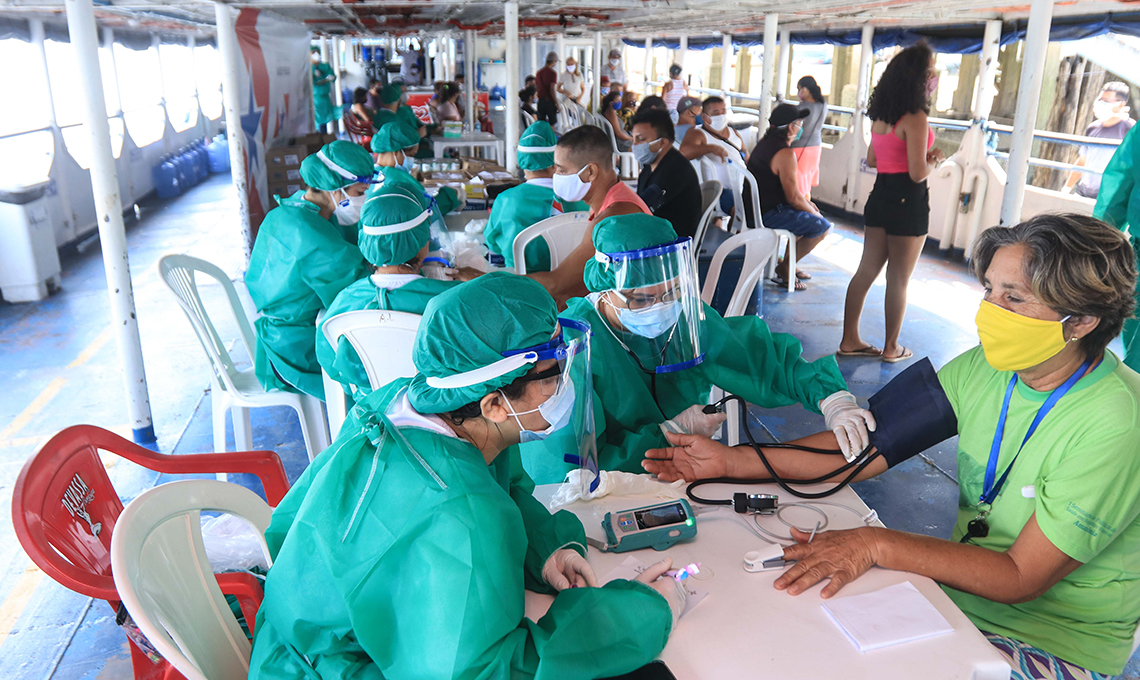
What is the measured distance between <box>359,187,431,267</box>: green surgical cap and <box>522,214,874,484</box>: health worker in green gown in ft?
2.54

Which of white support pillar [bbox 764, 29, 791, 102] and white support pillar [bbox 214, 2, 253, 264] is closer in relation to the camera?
white support pillar [bbox 214, 2, 253, 264]

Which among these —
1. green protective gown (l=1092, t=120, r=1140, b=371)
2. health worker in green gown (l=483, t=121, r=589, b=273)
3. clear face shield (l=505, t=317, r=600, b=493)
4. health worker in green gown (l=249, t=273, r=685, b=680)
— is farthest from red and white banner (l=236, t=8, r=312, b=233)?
green protective gown (l=1092, t=120, r=1140, b=371)

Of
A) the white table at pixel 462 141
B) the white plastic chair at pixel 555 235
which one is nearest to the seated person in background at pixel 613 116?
the white table at pixel 462 141

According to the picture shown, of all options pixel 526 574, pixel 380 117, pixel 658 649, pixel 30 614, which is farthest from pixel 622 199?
pixel 380 117

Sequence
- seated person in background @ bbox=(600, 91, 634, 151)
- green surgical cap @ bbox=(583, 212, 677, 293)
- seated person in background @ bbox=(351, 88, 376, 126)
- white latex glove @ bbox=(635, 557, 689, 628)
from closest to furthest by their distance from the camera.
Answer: white latex glove @ bbox=(635, 557, 689, 628)
green surgical cap @ bbox=(583, 212, 677, 293)
seated person in background @ bbox=(351, 88, 376, 126)
seated person in background @ bbox=(600, 91, 634, 151)

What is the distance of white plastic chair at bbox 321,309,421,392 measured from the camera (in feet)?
7.93

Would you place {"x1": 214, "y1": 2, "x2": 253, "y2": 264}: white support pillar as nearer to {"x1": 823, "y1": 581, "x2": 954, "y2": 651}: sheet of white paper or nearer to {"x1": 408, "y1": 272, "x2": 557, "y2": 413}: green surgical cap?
{"x1": 408, "y1": 272, "x2": 557, "y2": 413}: green surgical cap

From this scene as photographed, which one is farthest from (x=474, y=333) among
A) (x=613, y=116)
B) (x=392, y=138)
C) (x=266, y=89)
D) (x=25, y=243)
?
(x=613, y=116)

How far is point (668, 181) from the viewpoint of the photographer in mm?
4555

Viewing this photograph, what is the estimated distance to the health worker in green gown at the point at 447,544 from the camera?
1125 mm

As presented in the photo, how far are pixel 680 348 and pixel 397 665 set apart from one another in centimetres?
126

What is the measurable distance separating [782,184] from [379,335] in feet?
13.3

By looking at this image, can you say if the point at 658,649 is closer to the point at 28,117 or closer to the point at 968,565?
the point at 968,565

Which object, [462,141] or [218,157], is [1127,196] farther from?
[218,157]
